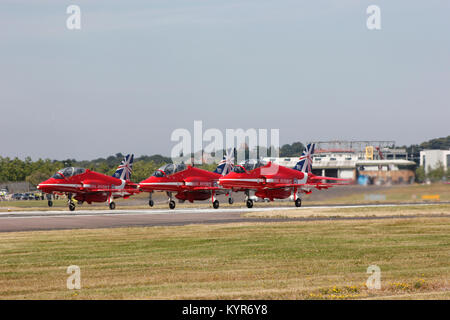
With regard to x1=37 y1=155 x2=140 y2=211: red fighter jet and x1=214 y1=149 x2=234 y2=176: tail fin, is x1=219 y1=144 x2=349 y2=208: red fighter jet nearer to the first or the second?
x1=214 y1=149 x2=234 y2=176: tail fin

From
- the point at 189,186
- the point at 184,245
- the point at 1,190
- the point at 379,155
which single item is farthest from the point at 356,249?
the point at 1,190

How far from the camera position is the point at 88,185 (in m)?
63.4

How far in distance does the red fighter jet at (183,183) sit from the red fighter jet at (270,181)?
103 inches

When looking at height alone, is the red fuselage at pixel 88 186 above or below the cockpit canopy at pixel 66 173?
below

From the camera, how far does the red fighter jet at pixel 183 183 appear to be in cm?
5947

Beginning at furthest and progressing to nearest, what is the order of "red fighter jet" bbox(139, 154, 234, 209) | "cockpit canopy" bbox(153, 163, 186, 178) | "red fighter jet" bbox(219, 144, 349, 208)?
"cockpit canopy" bbox(153, 163, 186, 178), "red fighter jet" bbox(139, 154, 234, 209), "red fighter jet" bbox(219, 144, 349, 208)

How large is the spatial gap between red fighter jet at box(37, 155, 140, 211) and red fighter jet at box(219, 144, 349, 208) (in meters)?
13.1

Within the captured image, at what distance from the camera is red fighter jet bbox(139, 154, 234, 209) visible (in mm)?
59469

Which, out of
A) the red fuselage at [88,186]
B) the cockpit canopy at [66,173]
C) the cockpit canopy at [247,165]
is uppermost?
the cockpit canopy at [247,165]

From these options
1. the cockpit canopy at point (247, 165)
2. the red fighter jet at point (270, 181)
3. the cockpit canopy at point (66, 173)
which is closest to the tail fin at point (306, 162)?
the red fighter jet at point (270, 181)

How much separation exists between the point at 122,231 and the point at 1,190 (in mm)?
101261

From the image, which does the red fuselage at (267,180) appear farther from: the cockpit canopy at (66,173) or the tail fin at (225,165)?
the cockpit canopy at (66,173)

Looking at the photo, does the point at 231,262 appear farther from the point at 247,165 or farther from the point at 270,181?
the point at 270,181

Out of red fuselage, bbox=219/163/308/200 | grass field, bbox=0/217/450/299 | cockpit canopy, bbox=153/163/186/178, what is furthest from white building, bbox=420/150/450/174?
cockpit canopy, bbox=153/163/186/178
